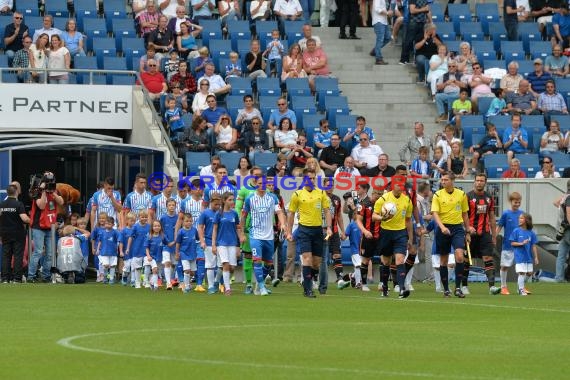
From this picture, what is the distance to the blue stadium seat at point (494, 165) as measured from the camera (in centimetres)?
3014

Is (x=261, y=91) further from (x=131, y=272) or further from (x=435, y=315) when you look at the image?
(x=435, y=315)

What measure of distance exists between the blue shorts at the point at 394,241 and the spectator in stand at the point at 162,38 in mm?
11059

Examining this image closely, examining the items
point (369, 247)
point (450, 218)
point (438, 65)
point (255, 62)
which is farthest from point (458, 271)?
point (438, 65)

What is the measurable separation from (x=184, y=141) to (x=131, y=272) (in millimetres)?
4620

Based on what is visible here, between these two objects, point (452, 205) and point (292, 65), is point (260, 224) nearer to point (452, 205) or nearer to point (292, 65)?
point (452, 205)

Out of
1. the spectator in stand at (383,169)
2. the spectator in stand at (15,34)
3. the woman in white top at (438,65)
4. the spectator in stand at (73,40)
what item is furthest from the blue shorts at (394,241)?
the spectator in stand at (15,34)

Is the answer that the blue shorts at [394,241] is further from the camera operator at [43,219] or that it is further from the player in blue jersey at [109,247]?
the camera operator at [43,219]

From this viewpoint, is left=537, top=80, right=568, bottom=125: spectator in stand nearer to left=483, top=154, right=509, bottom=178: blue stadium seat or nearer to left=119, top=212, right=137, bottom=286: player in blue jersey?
left=483, top=154, right=509, bottom=178: blue stadium seat

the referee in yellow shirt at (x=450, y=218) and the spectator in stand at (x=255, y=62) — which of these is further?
the spectator in stand at (x=255, y=62)

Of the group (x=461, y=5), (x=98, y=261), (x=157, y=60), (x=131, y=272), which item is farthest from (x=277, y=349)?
(x=461, y=5)

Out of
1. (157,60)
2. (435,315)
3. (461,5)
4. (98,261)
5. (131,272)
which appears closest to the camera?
(435,315)

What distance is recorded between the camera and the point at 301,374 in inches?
446

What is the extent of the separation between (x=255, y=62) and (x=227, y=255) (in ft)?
34.0

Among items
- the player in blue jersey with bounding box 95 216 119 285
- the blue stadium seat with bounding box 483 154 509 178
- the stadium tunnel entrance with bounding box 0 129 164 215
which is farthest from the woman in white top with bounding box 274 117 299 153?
the player in blue jersey with bounding box 95 216 119 285
